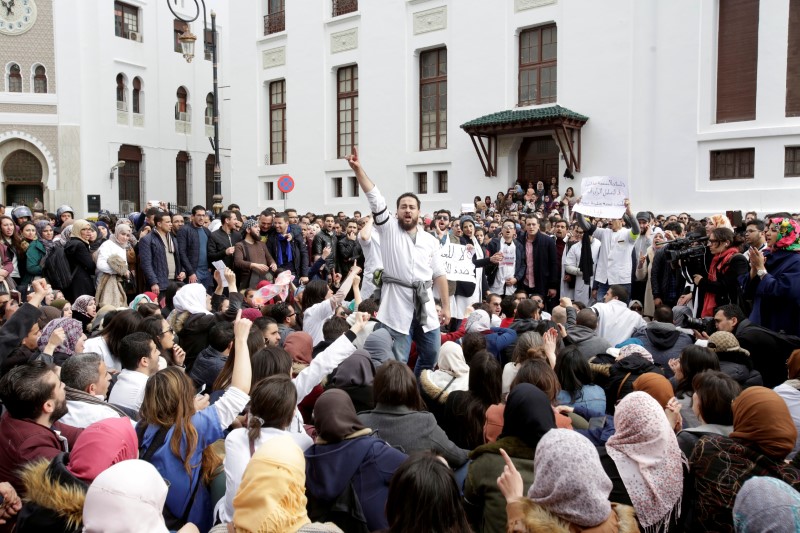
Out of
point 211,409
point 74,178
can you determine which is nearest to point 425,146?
point 74,178

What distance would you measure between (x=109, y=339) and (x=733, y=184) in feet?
60.1

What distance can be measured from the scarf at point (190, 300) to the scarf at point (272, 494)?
4195mm

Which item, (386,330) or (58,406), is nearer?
(58,406)

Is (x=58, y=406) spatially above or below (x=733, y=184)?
below

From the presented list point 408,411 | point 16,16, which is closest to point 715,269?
point 408,411

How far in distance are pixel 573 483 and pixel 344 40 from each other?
27.2m

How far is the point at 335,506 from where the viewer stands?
3.43 metres

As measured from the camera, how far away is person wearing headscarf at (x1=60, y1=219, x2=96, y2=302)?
383 inches

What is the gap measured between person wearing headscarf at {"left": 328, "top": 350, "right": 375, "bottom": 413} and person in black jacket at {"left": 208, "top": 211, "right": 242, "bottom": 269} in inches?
250

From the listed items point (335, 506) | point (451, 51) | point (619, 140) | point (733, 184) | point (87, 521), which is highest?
point (451, 51)

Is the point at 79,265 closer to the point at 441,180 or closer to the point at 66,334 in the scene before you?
the point at 66,334

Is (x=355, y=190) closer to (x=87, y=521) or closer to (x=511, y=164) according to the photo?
(x=511, y=164)

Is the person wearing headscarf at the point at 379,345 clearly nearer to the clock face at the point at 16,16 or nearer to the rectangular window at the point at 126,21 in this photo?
the clock face at the point at 16,16

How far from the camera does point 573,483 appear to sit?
2781 mm
